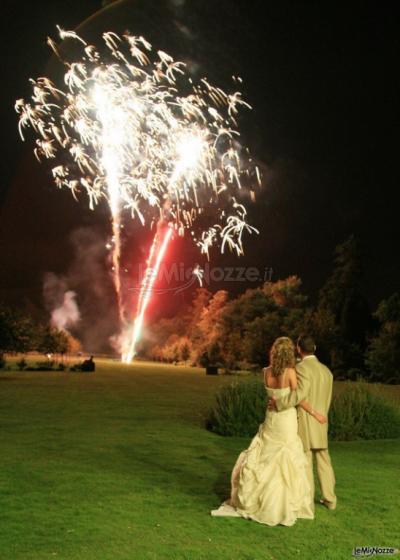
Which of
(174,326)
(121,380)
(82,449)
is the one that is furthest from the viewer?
(174,326)

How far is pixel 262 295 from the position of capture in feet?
192

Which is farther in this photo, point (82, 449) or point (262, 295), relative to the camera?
point (262, 295)

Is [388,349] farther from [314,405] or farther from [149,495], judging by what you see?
[314,405]

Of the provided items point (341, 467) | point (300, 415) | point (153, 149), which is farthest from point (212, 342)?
point (300, 415)

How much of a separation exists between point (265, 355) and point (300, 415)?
4509 cm

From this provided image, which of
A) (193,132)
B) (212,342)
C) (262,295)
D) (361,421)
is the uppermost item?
(193,132)

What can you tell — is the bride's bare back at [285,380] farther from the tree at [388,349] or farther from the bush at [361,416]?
the tree at [388,349]

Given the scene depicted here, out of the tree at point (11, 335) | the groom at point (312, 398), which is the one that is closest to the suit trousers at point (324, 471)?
the groom at point (312, 398)

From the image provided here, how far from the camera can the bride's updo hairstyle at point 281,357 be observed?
771 centimetres

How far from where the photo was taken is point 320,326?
5438 centimetres

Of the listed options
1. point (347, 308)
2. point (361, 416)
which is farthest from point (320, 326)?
point (361, 416)

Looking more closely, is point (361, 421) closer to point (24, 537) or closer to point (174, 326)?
point (24, 537)

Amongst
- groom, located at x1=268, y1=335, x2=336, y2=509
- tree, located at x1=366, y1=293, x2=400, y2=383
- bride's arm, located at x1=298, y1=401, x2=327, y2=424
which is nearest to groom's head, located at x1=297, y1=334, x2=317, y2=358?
groom, located at x1=268, y1=335, x2=336, y2=509

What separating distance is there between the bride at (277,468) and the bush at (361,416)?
27.3 feet
